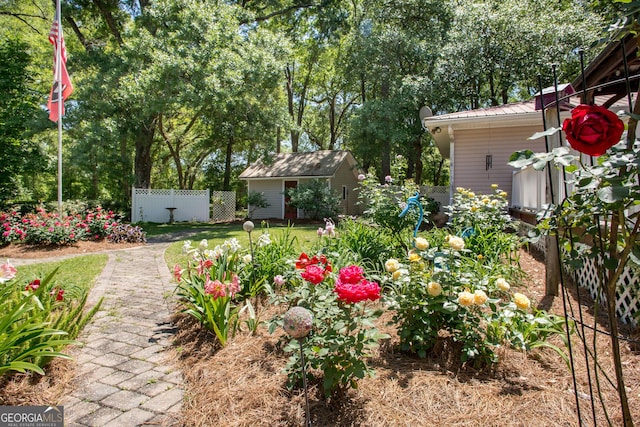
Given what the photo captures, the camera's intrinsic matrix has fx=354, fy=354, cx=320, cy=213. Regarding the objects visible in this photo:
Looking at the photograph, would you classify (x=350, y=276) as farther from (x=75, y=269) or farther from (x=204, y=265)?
(x=75, y=269)

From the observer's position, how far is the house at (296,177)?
693 inches

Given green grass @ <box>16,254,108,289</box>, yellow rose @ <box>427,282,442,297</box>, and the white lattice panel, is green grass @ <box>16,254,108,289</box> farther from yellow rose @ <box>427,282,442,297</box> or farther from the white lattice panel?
the white lattice panel

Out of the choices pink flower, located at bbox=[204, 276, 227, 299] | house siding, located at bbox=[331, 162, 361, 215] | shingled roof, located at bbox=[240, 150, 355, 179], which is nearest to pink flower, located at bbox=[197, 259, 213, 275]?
pink flower, located at bbox=[204, 276, 227, 299]

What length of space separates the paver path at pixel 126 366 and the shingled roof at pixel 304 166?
522 inches

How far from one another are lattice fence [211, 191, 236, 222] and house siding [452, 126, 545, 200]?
457 inches

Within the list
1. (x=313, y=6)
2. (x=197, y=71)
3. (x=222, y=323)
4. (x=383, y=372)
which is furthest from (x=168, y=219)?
(x=383, y=372)

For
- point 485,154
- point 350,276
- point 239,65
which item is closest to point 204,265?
point 350,276

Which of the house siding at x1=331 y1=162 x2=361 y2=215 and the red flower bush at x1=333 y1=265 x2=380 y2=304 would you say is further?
the house siding at x1=331 y1=162 x2=361 y2=215

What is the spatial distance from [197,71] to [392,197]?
373 inches

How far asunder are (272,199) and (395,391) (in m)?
17.0

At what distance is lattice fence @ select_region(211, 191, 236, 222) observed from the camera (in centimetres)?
1725

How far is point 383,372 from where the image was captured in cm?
229

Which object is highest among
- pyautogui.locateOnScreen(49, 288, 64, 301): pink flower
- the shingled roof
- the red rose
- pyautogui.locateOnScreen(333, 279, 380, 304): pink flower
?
the shingled roof

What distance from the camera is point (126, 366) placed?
257 centimetres
